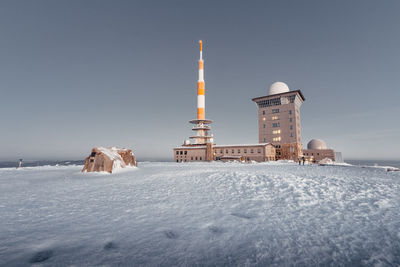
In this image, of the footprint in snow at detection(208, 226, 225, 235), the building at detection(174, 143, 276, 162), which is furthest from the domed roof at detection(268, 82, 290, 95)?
the footprint in snow at detection(208, 226, 225, 235)

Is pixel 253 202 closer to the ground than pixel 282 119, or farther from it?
closer to the ground

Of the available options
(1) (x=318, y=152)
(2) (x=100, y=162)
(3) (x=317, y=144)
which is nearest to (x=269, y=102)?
(3) (x=317, y=144)

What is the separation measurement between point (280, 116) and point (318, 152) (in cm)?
2283

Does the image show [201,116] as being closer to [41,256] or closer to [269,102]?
[269,102]

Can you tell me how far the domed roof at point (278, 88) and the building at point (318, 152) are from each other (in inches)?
1065

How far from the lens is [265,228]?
17.7 ft

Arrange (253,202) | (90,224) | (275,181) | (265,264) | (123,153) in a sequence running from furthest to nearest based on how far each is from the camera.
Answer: (123,153) → (275,181) → (253,202) → (90,224) → (265,264)

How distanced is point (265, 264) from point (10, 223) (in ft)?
25.7

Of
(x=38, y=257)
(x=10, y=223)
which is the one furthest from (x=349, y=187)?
(x=10, y=223)

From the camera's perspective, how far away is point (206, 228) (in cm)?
548

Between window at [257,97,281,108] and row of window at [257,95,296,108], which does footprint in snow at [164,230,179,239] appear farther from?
window at [257,97,281,108]

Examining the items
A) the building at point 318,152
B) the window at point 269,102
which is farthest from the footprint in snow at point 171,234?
the building at point 318,152

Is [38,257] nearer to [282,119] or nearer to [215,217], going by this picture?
[215,217]

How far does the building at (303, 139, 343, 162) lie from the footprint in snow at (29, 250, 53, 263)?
82.7 metres
